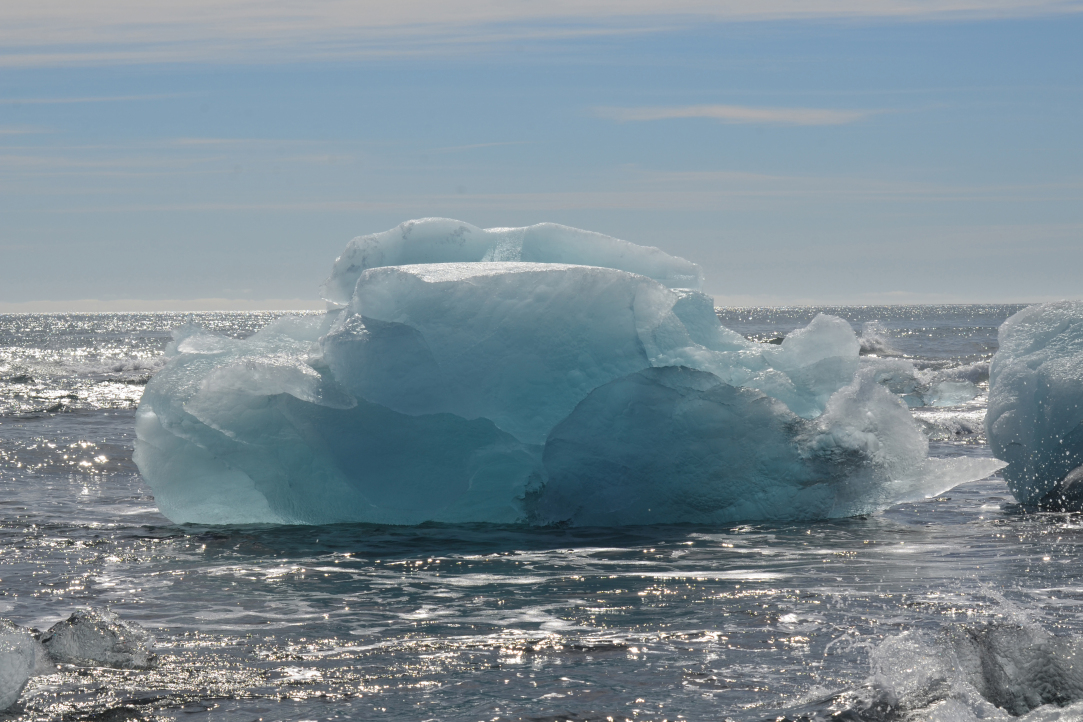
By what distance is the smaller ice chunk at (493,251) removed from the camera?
12.5 meters

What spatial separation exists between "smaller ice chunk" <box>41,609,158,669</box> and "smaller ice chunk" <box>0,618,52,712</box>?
0.20 meters

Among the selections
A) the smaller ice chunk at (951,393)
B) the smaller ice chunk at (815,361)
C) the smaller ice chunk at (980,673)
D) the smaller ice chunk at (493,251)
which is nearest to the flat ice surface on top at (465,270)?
the smaller ice chunk at (493,251)

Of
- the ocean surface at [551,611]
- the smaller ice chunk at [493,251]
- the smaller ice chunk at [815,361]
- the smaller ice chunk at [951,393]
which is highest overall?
the smaller ice chunk at [493,251]

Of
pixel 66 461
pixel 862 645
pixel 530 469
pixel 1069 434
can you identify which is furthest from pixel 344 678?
pixel 66 461

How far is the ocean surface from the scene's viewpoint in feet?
18.3

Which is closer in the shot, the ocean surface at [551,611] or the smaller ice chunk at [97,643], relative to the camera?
the ocean surface at [551,611]

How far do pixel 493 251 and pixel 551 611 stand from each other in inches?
250

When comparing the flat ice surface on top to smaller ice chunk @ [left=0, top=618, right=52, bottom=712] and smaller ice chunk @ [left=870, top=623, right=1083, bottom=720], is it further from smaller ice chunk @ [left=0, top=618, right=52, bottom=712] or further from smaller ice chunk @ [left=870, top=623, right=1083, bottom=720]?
smaller ice chunk @ [left=870, top=623, right=1083, bottom=720]

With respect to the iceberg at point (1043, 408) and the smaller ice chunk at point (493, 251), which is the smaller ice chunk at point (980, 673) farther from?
the smaller ice chunk at point (493, 251)

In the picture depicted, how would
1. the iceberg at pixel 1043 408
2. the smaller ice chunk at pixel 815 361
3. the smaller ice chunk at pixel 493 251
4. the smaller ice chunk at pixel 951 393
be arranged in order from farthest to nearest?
the smaller ice chunk at pixel 951 393 → the smaller ice chunk at pixel 493 251 → the smaller ice chunk at pixel 815 361 → the iceberg at pixel 1043 408

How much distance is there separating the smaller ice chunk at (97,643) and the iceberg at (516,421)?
157 inches

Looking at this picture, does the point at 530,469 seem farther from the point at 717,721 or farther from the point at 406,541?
the point at 717,721

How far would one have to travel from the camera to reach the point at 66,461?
659 inches

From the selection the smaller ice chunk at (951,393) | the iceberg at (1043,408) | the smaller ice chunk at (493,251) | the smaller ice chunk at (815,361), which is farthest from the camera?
the smaller ice chunk at (951,393)
